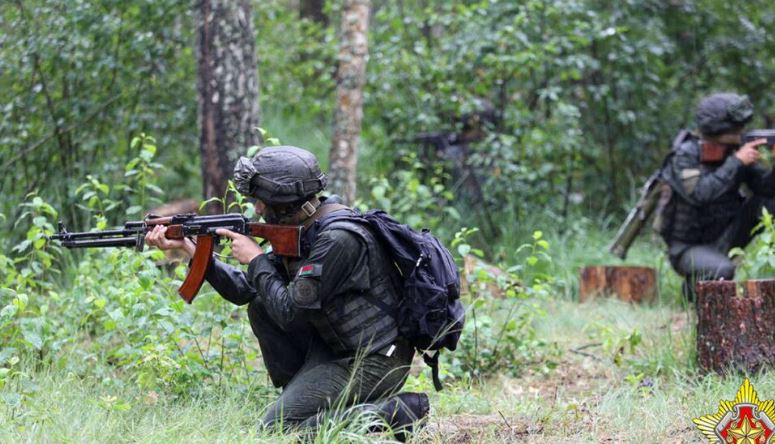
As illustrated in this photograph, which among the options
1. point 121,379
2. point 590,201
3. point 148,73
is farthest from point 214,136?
point 590,201

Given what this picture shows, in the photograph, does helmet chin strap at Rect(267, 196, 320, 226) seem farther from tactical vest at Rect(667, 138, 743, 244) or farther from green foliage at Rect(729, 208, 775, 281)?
tactical vest at Rect(667, 138, 743, 244)

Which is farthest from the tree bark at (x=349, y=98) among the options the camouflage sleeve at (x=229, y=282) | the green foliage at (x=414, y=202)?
the camouflage sleeve at (x=229, y=282)

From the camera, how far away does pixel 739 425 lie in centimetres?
398

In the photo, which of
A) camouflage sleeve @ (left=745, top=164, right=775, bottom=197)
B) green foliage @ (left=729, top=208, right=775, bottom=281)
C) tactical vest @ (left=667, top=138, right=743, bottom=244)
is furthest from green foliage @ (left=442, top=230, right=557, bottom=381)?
camouflage sleeve @ (left=745, top=164, right=775, bottom=197)

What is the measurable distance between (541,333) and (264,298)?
10.2 feet

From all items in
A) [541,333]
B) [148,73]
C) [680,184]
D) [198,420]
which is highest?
[148,73]

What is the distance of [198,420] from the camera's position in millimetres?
4270

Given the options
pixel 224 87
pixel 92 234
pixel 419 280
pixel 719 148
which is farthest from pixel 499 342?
pixel 92 234

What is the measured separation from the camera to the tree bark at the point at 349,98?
7758 mm

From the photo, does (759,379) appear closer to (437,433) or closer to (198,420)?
(437,433)

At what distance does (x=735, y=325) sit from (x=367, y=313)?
239cm

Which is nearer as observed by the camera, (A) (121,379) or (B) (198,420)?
(B) (198,420)

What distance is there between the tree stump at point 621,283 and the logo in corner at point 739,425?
12.7 feet

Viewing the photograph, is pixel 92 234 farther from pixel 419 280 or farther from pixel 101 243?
pixel 419 280
